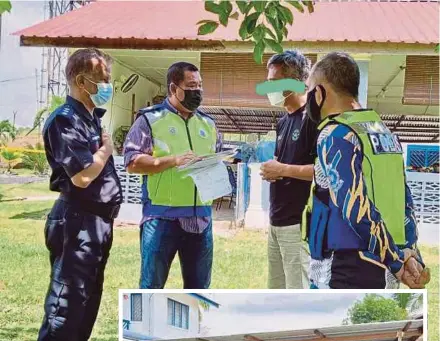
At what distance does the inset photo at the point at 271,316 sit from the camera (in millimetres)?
1503

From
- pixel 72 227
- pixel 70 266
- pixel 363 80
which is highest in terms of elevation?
pixel 363 80

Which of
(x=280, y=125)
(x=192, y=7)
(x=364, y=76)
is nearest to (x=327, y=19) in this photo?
(x=364, y=76)

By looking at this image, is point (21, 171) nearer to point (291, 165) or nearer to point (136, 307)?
point (291, 165)

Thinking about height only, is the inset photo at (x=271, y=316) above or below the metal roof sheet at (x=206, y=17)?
below

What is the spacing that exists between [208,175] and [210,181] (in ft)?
0.07

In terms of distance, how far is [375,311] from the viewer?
1.52 meters

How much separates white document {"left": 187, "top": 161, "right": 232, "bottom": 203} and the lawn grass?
0.99 metres

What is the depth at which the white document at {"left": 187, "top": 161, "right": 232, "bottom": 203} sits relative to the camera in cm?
220

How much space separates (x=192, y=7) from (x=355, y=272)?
4972 mm

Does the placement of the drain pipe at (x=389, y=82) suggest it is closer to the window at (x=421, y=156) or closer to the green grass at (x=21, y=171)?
the window at (x=421, y=156)

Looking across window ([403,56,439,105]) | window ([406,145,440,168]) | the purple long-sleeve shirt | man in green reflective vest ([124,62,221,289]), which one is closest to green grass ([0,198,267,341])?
Result: man in green reflective vest ([124,62,221,289])

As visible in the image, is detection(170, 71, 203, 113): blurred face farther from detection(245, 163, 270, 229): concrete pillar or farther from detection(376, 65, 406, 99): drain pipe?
detection(376, 65, 406, 99): drain pipe

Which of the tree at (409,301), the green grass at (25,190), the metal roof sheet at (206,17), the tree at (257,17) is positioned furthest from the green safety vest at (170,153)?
the green grass at (25,190)

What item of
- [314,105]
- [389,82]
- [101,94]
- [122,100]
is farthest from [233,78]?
[314,105]
